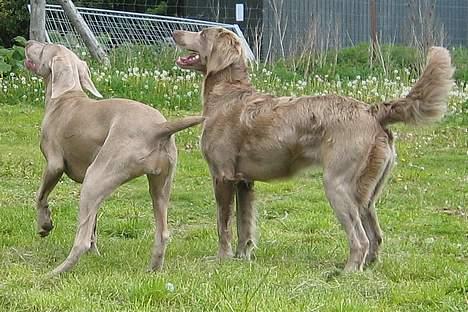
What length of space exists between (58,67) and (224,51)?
126 centimetres

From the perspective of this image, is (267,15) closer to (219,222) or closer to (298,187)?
(298,187)

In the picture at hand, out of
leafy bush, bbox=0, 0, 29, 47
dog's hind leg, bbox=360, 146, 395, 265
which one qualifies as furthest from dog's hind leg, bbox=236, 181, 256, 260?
leafy bush, bbox=0, 0, 29, 47

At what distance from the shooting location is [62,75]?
21.4ft

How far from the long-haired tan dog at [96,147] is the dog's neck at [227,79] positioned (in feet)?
3.24

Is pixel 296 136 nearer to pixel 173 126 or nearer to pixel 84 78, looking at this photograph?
pixel 173 126

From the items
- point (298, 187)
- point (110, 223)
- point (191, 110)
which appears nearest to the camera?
point (110, 223)

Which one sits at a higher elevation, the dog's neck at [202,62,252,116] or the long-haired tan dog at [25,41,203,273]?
the dog's neck at [202,62,252,116]

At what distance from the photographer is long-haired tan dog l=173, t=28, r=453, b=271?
20.0 feet

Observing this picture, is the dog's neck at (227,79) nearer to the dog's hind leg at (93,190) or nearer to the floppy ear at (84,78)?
the floppy ear at (84,78)

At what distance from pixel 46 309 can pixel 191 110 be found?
8.93m

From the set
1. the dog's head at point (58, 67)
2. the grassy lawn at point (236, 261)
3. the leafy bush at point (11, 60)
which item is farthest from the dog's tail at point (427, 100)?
the leafy bush at point (11, 60)

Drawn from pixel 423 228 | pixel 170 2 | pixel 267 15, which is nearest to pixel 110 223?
pixel 423 228

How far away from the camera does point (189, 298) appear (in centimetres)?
491

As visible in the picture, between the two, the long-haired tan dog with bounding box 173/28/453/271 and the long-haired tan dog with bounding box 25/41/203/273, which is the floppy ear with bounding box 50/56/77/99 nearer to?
the long-haired tan dog with bounding box 25/41/203/273
